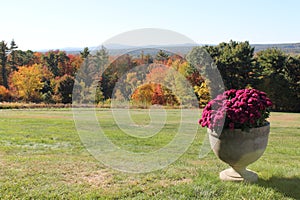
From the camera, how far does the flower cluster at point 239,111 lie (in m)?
4.55

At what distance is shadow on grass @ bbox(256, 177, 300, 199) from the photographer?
4464mm

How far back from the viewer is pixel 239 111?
459 centimetres

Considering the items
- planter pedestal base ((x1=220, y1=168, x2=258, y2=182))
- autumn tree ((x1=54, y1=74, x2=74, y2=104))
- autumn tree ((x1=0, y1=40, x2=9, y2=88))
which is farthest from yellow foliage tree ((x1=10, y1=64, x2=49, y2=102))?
planter pedestal base ((x1=220, y1=168, x2=258, y2=182))

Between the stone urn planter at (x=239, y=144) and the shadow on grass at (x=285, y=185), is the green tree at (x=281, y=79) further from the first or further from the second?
the stone urn planter at (x=239, y=144)

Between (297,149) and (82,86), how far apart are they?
577cm

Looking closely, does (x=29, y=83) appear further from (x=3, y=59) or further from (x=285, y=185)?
(x=285, y=185)

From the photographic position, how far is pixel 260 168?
5.67 metres

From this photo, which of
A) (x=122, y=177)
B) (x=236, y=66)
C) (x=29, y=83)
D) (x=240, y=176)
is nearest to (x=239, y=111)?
(x=240, y=176)

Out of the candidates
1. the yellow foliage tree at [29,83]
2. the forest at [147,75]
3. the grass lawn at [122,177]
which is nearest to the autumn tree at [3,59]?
the forest at [147,75]

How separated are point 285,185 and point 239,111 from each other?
133 centimetres

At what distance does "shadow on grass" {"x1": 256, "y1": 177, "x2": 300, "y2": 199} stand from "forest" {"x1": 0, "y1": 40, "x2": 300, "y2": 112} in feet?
11.3

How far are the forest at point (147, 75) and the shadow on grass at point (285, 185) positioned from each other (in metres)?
3.45

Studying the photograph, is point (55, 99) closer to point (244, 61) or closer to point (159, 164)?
point (244, 61)

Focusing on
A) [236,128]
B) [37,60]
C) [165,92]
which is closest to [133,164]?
[236,128]
